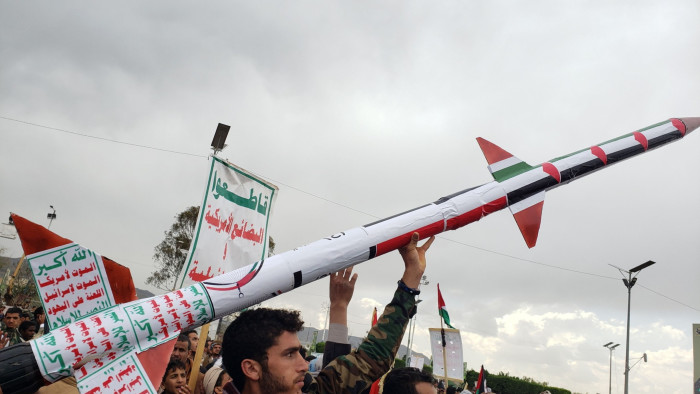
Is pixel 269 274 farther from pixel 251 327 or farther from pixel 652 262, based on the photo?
pixel 652 262

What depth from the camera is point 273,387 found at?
8.34 ft

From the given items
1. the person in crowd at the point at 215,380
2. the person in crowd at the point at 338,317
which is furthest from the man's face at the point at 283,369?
the person in crowd at the point at 215,380

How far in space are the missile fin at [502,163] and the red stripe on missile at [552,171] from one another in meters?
0.15

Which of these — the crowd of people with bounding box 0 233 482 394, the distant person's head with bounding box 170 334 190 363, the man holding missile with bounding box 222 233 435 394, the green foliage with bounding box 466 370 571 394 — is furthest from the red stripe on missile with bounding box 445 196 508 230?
the green foliage with bounding box 466 370 571 394

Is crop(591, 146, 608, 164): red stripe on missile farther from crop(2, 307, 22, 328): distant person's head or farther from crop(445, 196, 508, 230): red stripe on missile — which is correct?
crop(2, 307, 22, 328): distant person's head

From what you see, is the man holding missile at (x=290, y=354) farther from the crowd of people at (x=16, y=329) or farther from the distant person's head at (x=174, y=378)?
the crowd of people at (x=16, y=329)

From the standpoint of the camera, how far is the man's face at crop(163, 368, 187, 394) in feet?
13.7

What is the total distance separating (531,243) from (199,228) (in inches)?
137

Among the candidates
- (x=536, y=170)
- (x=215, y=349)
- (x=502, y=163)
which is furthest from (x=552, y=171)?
(x=215, y=349)

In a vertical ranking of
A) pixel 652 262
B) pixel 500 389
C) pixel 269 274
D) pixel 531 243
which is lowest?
pixel 500 389

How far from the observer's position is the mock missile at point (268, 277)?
2.89 m

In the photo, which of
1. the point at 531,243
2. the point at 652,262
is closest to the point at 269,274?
the point at 531,243

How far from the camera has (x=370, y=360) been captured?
2.79m

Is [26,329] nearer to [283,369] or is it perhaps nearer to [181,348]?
[181,348]
